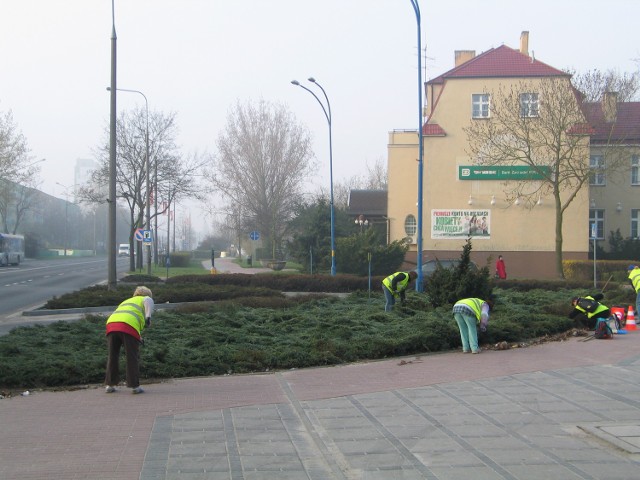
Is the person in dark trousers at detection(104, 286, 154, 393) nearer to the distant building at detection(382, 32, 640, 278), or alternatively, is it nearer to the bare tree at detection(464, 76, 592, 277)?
the bare tree at detection(464, 76, 592, 277)

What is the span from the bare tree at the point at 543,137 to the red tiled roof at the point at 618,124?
4.58 ft

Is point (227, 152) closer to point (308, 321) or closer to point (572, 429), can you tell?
point (308, 321)

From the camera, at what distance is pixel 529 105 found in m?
38.9

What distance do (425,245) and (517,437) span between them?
115ft

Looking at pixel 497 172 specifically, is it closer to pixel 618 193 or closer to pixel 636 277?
pixel 618 193

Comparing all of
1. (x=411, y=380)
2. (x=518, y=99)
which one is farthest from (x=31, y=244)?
(x=411, y=380)

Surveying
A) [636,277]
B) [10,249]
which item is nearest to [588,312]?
[636,277]

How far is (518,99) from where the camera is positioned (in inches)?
1519

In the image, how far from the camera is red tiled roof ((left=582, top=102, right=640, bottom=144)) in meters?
39.5

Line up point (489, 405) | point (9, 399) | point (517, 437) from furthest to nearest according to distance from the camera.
A: 1. point (9, 399)
2. point (489, 405)
3. point (517, 437)

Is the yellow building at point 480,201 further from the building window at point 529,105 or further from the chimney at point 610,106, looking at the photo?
the chimney at point 610,106

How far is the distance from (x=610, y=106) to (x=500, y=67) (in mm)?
6472

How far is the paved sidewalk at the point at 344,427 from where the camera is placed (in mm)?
6336

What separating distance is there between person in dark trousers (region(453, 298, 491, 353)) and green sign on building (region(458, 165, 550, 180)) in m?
29.6
